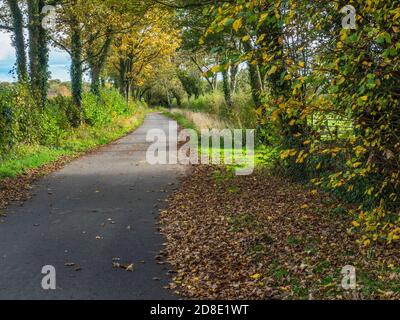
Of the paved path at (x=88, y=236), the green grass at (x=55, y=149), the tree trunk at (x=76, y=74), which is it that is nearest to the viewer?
the paved path at (x=88, y=236)

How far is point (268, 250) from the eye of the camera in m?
7.00

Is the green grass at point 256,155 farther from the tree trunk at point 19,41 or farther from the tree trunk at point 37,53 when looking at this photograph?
the tree trunk at point 19,41

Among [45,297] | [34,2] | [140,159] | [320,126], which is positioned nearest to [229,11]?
[320,126]

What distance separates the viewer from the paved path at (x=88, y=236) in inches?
237

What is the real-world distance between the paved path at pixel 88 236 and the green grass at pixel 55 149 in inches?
42.9

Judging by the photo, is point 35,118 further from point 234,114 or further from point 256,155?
point 256,155

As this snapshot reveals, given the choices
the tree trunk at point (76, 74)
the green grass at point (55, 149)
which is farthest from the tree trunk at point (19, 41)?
the tree trunk at point (76, 74)

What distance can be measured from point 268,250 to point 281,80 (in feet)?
9.87

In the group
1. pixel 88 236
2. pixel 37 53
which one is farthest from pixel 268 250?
pixel 37 53

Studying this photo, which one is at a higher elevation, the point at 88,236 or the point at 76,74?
the point at 76,74

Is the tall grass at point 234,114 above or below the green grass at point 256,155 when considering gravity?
above

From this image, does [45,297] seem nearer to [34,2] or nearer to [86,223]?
[86,223]

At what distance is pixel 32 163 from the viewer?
49.2 feet

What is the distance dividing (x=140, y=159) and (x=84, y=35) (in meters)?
11.0
